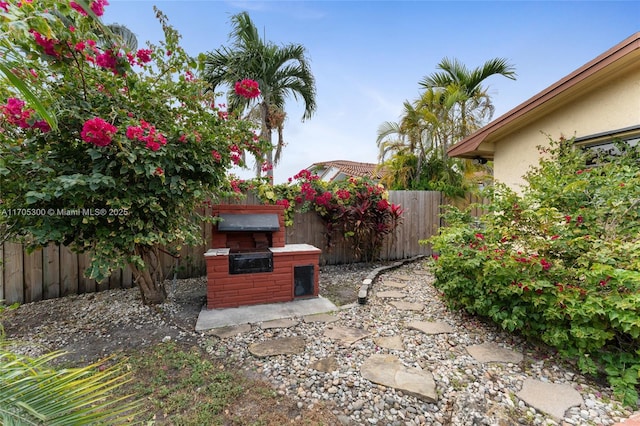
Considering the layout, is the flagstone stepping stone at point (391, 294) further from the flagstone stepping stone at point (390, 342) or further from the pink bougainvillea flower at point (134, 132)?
the pink bougainvillea flower at point (134, 132)

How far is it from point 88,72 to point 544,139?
19.9ft

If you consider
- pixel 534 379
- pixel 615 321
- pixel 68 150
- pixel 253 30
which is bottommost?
pixel 534 379

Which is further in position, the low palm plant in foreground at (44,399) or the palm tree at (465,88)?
the palm tree at (465,88)

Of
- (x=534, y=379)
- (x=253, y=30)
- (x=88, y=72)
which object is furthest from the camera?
(x=253, y=30)

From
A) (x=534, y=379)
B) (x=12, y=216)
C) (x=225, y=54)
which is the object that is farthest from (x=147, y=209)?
(x=225, y=54)

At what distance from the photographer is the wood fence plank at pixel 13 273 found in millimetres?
3498

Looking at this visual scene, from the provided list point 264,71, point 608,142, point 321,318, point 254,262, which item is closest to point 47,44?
point 254,262

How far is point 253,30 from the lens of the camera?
26.2 ft

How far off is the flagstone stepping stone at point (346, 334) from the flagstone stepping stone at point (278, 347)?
327mm

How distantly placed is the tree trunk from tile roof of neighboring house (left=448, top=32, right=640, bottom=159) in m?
5.62

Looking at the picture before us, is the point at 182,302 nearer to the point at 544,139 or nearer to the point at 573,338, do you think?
the point at 573,338

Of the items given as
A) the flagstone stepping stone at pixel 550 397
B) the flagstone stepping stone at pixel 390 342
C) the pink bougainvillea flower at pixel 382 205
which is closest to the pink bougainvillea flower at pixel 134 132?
the flagstone stepping stone at pixel 390 342

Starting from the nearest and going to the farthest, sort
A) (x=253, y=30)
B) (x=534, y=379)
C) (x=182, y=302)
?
(x=534, y=379) < (x=182, y=302) < (x=253, y=30)

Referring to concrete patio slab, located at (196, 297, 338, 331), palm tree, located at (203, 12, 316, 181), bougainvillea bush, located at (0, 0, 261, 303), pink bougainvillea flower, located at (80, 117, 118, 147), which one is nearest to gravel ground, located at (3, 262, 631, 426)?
concrete patio slab, located at (196, 297, 338, 331)
